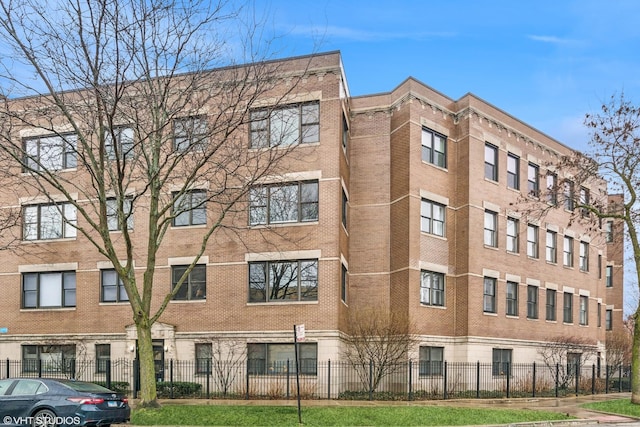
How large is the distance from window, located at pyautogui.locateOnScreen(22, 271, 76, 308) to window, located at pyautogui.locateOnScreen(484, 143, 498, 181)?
20619 millimetres

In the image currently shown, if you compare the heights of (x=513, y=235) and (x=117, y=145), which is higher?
(x=117, y=145)

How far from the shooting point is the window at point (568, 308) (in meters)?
37.0

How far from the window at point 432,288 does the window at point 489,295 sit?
93.6 inches

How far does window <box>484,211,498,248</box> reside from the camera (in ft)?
105

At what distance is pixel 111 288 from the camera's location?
2972 centimetres

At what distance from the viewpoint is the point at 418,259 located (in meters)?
29.2

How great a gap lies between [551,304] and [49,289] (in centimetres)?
2606

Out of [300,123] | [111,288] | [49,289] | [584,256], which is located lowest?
[49,289]

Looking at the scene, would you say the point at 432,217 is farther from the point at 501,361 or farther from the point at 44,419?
the point at 44,419

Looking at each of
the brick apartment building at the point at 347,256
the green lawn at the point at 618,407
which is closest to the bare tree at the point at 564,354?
the brick apartment building at the point at 347,256

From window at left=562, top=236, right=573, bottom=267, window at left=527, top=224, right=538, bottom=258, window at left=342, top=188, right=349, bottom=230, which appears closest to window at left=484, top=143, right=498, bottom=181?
window at left=527, top=224, right=538, bottom=258

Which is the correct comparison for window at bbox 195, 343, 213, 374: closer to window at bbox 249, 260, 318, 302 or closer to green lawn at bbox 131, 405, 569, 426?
window at bbox 249, 260, 318, 302

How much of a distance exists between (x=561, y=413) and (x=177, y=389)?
14.1 m

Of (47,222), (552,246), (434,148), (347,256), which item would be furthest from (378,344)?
(47,222)
